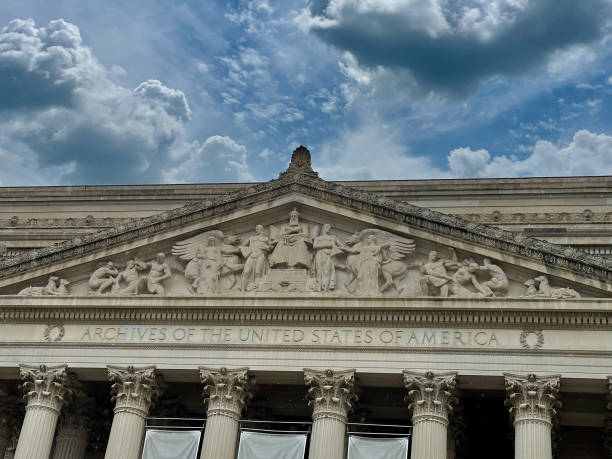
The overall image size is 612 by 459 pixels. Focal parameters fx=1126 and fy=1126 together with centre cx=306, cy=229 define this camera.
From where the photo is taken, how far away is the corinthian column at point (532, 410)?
3503 centimetres

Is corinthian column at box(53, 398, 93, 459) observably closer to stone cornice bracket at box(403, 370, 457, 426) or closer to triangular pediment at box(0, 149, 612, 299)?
triangular pediment at box(0, 149, 612, 299)

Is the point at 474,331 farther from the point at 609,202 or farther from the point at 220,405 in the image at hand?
the point at 609,202

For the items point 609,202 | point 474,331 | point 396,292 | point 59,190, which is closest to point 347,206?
point 396,292

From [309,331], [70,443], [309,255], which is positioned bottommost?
[70,443]

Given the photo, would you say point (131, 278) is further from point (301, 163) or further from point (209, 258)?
point (301, 163)

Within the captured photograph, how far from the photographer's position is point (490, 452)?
40250 millimetres

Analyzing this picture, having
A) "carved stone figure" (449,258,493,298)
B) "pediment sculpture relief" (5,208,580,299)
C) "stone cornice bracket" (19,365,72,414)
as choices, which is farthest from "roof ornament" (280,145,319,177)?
"stone cornice bracket" (19,365,72,414)

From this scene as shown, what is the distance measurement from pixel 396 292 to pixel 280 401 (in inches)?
236

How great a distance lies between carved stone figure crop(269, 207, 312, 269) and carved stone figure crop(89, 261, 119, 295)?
5.84 meters

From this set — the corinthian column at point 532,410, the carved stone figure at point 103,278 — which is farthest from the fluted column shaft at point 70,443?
the corinthian column at point 532,410

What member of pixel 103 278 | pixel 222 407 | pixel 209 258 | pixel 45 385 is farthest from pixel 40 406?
pixel 209 258

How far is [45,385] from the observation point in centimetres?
3897

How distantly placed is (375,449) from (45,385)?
38.2ft

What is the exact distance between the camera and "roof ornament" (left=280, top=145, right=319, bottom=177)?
136 feet
